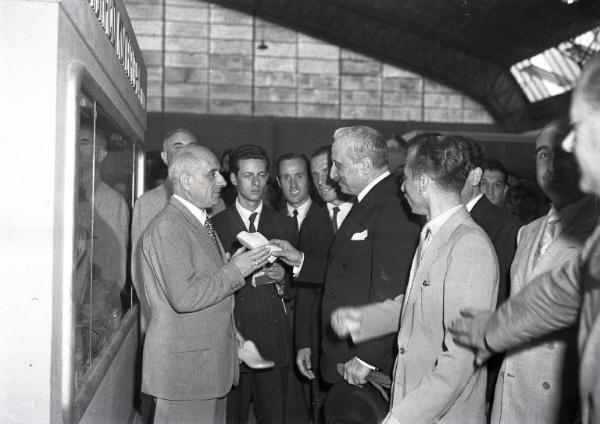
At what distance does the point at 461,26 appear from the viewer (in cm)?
1516

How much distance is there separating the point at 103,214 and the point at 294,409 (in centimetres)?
188

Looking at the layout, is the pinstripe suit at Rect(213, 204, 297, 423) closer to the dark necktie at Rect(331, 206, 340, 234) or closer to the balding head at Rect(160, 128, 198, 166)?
the dark necktie at Rect(331, 206, 340, 234)

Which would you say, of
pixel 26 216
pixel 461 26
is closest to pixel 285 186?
pixel 26 216

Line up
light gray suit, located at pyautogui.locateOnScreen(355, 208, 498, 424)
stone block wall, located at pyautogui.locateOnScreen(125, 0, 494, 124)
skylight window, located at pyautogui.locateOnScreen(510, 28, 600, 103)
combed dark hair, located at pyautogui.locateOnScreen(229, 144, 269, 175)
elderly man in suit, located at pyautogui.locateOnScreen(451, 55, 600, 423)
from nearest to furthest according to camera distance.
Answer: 1. elderly man in suit, located at pyautogui.locateOnScreen(451, 55, 600, 423)
2. light gray suit, located at pyautogui.locateOnScreen(355, 208, 498, 424)
3. combed dark hair, located at pyautogui.locateOnScreen(229, 144, 269, 175)
4. skylight window, located at pyautogui.locateOnScreen(510, 28, 600, 103)
5. stone block wall, located at pyautogui.locateOnScreen(125, 0, 494, 124)

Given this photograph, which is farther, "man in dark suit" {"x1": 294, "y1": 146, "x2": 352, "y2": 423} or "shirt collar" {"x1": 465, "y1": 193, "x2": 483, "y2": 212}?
"man in dark suit" {"x1": 294, "y1": 146, "x2": 352, "y2": 423}

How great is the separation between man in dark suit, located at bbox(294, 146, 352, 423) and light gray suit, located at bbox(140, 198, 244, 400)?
849mm

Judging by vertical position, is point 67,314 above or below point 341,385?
above

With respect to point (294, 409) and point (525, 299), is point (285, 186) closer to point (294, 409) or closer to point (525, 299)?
point (294, 409)

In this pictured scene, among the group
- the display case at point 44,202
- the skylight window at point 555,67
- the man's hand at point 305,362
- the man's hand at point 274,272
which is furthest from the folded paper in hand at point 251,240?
the skylight window at point 555,67

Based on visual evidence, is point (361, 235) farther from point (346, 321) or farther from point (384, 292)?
point (346, 321)

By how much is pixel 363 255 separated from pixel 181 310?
0.88m

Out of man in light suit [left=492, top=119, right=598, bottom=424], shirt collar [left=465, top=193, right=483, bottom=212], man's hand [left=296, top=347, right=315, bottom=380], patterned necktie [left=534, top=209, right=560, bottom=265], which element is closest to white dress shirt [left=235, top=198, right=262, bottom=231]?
man's hand [left=296, top=347, right=315, bottom=380]

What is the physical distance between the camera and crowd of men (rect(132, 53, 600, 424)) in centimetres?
164

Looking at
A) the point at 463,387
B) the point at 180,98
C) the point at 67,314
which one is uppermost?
the point at 180,98
